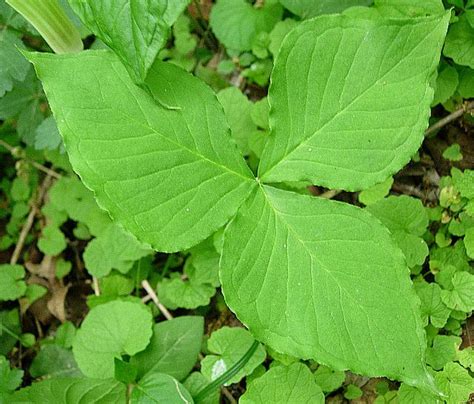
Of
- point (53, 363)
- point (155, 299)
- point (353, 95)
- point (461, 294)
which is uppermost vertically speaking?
point (353, 95)

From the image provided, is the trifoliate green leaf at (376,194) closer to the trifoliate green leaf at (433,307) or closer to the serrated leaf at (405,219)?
the serrated leaf at (405,219)

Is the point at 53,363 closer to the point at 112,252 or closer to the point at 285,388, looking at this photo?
the point at 112,252

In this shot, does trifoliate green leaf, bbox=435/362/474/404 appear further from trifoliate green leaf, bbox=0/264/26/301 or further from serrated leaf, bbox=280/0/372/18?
trifoliate green leaf, bbox=0/264/26/301

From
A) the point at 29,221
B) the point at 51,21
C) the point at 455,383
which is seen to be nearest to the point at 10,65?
the point at 51,21

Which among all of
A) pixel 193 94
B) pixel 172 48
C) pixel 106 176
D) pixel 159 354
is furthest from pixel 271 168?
pixel 172 48

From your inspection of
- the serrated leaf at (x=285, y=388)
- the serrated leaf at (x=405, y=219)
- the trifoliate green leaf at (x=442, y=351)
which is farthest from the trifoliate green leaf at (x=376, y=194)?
the serrated leaf at (x=285, y=388)

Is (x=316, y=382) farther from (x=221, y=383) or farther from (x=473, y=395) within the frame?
(x=473, y=395)
